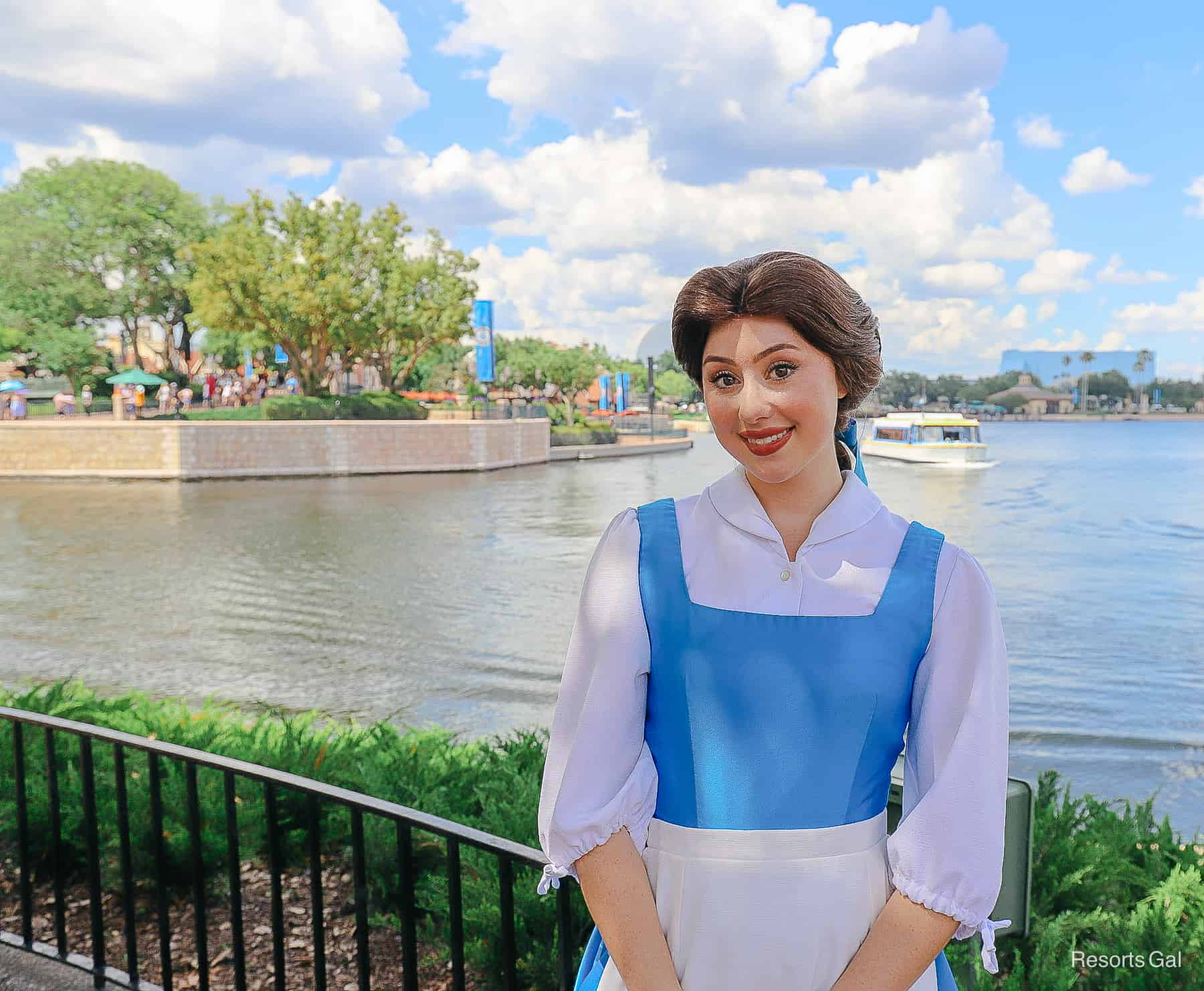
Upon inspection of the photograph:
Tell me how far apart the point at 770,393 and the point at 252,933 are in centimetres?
288

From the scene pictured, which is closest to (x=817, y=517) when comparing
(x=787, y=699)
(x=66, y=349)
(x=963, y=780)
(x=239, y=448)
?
(x=787, y=699)

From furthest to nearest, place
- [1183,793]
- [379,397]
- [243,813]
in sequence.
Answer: [379,397] < [1183,793] < [243,813]

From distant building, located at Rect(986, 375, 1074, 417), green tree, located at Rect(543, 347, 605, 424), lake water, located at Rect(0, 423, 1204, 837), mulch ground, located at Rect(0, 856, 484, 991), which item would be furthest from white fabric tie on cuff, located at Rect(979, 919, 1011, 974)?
distant building, located at Rect(986, 375, 1074, 417)

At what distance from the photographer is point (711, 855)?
140cm

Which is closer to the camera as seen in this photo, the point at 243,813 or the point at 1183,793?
the point at 243,813

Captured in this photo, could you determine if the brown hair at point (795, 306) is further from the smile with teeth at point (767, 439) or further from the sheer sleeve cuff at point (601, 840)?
the sheer sleeve cuff at point (601, 840)

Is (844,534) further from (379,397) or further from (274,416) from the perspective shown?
(379,397)

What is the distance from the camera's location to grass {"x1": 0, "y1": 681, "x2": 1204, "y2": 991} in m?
2.95

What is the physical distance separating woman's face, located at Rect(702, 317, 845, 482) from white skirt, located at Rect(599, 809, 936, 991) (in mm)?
488

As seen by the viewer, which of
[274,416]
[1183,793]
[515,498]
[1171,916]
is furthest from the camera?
[274,416]

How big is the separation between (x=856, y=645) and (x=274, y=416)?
3584 cm

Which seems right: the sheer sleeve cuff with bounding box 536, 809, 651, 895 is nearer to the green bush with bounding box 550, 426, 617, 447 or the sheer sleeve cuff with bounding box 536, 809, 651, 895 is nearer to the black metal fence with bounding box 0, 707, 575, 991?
the black metal fence with bounding box 0, 707, 575, 991

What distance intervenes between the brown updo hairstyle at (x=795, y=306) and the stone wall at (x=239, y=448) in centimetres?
3291

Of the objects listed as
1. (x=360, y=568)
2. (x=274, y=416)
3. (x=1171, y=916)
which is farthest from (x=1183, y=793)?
(x=274, y=416)
